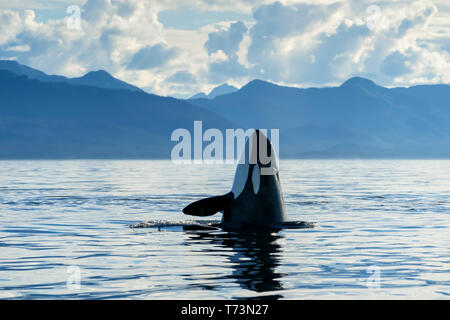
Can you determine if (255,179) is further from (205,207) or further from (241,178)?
(205,207)

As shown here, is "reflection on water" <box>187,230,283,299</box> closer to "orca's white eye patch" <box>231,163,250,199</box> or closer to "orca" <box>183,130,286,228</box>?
"orca" <box>183,130,286,228</box>

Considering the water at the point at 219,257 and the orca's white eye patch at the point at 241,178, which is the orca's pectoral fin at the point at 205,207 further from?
the water at the point at 219,257

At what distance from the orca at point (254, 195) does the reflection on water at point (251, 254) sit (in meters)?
0.71

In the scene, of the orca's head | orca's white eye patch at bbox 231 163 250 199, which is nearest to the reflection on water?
orca's white eye patch at bbox 231 163 250 199

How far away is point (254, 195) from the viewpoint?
78.9 ft

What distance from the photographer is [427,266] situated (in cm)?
1811

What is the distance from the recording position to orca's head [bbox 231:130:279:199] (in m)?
23.7

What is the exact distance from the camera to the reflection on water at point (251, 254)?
15.8 metres

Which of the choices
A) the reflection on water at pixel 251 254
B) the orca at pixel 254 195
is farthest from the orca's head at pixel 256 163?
the reflection on water at pixel 251 254

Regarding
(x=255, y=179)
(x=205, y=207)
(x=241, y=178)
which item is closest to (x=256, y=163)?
(x=255, y=179)

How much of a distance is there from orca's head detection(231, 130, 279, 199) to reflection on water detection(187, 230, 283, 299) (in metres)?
1.44

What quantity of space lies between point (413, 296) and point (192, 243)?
8646 mm
